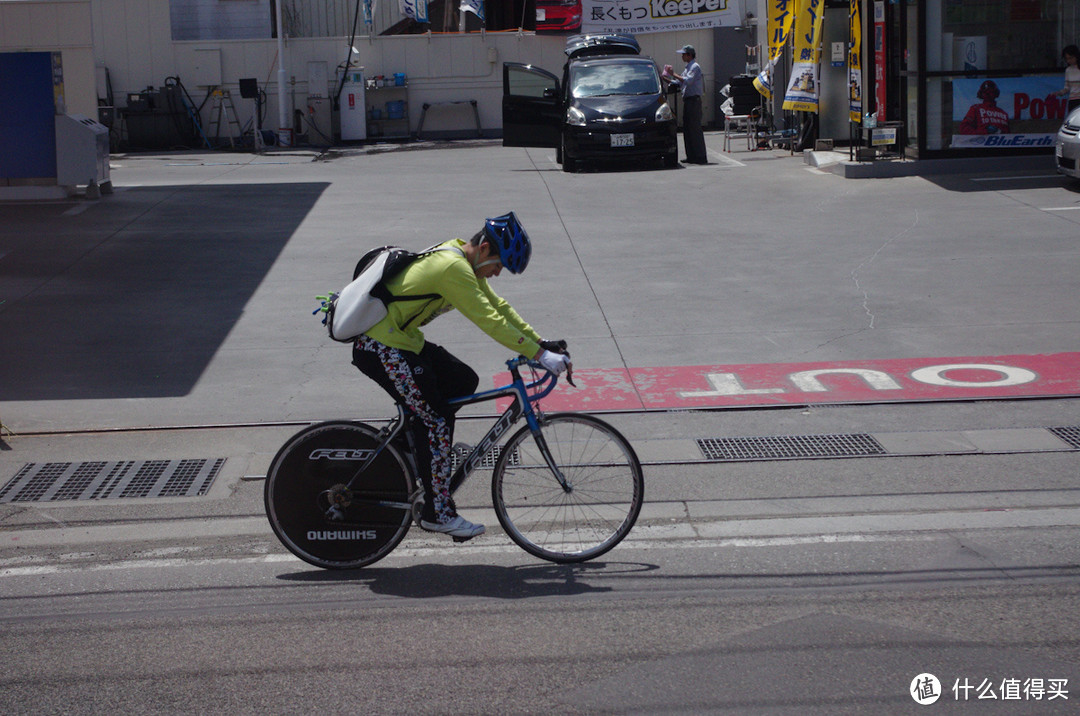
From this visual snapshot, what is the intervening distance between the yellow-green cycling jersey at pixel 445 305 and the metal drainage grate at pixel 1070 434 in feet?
12.2

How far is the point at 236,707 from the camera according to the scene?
409 cm

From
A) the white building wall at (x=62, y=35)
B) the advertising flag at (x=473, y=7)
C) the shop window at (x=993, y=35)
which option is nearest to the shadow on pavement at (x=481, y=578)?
the shop window at (x=993, y=35)

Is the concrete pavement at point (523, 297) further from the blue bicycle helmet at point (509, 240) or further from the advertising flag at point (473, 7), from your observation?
the advertising flag at point (473, 7)

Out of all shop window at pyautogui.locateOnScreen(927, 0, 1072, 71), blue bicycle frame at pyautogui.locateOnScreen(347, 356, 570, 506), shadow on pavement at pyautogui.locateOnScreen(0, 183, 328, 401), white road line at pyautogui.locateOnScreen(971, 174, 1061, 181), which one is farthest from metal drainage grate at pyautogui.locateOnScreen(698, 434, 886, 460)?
shop window at pyautogui.locateOnScreen(927, 0, 1072, 71)

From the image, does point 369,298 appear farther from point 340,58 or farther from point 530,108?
point 340,58

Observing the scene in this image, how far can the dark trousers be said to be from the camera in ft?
69.0

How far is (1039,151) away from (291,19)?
20921 mm

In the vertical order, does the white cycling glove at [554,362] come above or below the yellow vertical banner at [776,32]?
below

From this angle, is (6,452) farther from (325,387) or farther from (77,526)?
(325,387)

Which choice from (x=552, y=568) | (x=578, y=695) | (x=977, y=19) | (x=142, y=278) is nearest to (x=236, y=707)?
(x=578, y=695)

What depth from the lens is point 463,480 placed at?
537 centimetres

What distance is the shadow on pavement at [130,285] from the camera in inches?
Answer: 349

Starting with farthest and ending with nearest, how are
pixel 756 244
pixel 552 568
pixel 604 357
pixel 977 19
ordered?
pixel 977 19, pixel 756 244, pixel 604 357, pixel 552 568

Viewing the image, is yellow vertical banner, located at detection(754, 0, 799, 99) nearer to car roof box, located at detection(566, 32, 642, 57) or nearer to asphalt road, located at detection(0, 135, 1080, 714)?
car roof box, located at detection(566, 32, 642, 57)
